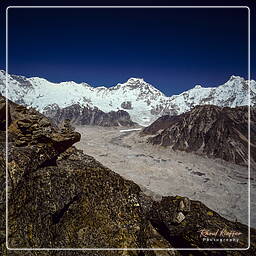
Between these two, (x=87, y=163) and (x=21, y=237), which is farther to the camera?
(x=87, y=163)

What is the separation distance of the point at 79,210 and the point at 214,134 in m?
51.3

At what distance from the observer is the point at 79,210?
780 centimetres

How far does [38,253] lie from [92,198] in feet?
7.05

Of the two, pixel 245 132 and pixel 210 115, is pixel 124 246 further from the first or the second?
pixel 210 115

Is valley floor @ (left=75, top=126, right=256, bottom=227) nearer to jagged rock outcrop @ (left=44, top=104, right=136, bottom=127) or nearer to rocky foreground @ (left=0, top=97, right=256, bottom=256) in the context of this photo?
rocky foreground @ (left=0, top=97, right=256, bottom=256)

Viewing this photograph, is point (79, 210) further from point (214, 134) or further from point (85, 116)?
point (85, 116)

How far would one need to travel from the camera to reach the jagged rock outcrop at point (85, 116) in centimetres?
14950

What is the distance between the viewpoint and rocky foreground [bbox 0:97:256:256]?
22.5 feet

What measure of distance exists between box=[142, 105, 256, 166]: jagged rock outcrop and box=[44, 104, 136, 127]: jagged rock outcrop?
8657 cm

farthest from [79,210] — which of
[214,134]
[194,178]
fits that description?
[214,134]

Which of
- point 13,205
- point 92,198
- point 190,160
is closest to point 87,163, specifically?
point 92,198

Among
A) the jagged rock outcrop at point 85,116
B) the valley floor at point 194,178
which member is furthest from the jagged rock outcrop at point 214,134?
the jagged rock outcrop at point 85,116

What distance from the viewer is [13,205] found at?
6.60 m

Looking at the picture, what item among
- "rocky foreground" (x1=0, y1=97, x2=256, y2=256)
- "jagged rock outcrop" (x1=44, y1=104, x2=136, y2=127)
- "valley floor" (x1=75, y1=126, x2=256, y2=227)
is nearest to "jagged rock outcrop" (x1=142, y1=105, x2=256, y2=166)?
"valley floor" (x1=75, y1=126, x2=256, y2=227)
